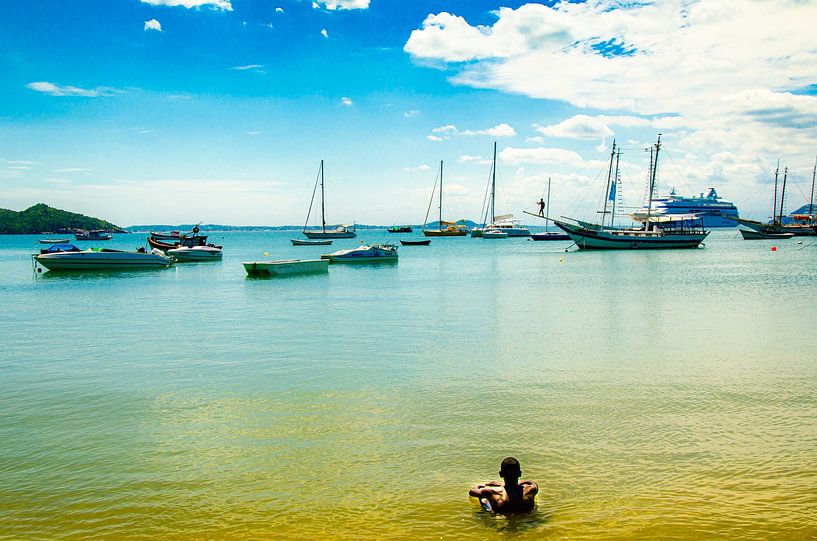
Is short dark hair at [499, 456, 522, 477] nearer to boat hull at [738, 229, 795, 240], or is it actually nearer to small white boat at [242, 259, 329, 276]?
small white boat at [242, 259, 329, 276]

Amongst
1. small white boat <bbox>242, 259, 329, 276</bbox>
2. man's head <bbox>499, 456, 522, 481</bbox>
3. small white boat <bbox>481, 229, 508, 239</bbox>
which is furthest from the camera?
small white boat <bbox>481, 229, 508, 239</bbox>

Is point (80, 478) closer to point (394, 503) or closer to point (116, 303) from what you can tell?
point (394, 503)

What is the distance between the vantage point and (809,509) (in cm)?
722

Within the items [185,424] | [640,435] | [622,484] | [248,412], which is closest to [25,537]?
[185,424]

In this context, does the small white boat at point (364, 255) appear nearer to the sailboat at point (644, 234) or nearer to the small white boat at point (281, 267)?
the small white boat at point (281, 267)

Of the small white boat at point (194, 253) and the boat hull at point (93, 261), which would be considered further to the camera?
the small white boat at point (194, 253)

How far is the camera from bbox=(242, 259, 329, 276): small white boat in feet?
160

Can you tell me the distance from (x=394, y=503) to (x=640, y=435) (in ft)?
15.8

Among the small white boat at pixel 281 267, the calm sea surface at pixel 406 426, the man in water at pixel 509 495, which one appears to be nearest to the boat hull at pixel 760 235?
the small white boat at pixel 281 267

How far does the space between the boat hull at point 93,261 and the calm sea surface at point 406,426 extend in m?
32.5

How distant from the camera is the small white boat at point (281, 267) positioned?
4884 cm

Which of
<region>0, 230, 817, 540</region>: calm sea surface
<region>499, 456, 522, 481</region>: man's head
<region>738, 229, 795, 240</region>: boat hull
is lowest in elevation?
<region>0, 230, 817, 540</region>: calm sea surface

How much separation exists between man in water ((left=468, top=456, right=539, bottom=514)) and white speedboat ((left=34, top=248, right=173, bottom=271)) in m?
56.0

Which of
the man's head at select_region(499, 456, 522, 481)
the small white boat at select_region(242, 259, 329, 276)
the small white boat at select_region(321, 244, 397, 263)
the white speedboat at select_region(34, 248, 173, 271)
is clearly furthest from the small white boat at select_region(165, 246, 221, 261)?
the man's head at select_region(499, 456, 522, 481)
